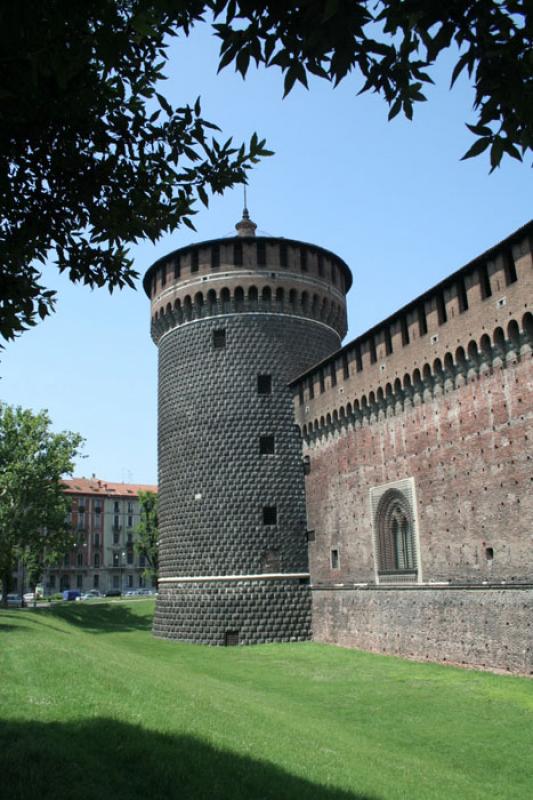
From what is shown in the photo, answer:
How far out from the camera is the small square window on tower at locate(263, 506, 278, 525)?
26328 millimetres

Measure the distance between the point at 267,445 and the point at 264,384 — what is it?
8.55ft

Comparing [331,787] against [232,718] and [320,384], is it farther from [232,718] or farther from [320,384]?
[320,384]

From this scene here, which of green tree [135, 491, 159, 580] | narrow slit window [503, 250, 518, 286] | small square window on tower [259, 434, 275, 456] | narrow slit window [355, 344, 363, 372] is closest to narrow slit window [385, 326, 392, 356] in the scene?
narrow slit window [355, 344, 363, 372]

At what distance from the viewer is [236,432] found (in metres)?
26.9

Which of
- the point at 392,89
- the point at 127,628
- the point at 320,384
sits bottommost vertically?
the point at 127,628

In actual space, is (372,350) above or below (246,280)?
below

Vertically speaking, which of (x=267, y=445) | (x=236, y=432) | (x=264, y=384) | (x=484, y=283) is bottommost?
(x=267, y=445)

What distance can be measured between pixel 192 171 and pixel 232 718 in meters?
7.97

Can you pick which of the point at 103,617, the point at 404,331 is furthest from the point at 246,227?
the point at 103,617

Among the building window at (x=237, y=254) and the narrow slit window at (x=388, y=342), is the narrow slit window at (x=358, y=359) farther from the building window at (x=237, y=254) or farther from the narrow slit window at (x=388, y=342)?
the building window at (x=237, y=254)

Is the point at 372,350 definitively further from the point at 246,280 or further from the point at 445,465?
the point at 246,280

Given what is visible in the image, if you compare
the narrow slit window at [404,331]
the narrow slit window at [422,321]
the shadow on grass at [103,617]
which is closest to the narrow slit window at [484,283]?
the narrow slit window at [422,321]

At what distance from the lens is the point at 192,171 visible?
6.88m

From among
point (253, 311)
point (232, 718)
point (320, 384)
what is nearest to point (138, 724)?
point (232, 718)
